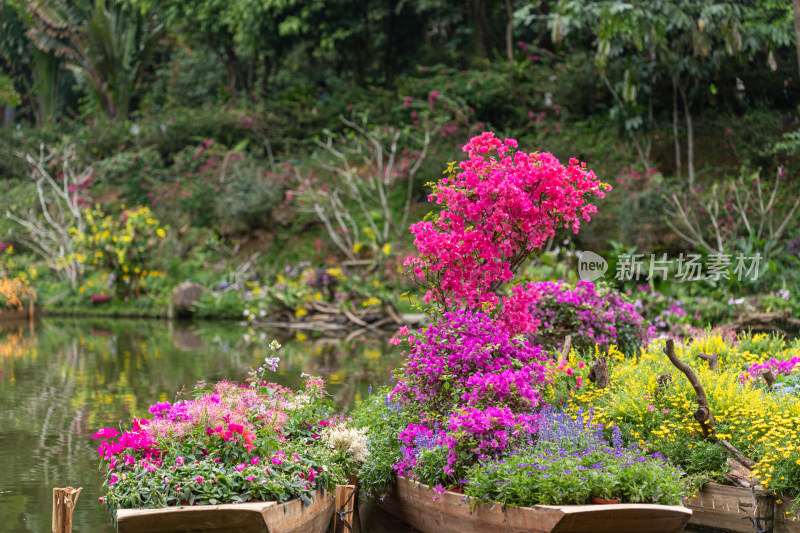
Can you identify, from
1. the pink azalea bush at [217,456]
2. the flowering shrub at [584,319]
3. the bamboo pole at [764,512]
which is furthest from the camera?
the flowering shrub at [584,319]

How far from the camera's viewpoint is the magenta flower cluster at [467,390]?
16.8 ft

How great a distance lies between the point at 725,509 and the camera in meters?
5.16

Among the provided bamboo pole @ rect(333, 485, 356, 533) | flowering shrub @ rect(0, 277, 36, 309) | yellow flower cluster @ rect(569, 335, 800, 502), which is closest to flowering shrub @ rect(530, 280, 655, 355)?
yellow flower cluster @ rect(569, 335, 800, 502)

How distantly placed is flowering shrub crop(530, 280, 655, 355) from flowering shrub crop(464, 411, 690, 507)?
2.98 metres

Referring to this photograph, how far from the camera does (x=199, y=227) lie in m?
22.8

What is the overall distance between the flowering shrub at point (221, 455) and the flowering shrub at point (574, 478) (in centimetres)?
103

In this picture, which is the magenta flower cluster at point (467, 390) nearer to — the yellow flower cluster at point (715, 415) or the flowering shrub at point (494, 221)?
the flowering shrub at point (494, 221)

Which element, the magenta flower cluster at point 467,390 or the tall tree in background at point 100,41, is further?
the tall tree in background at point 100,41

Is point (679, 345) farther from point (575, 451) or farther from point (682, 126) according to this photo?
point (682, 126)

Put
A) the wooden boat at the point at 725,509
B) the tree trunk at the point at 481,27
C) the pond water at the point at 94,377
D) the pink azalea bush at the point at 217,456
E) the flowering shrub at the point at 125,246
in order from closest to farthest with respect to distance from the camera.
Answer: the pink azalea bush at the point at 217,456, the wooden boat at the point at 725,509, the pond water at the point at 94,377, the flowering shrub at the point at 125,246, the tree trunk at the point at 481,27

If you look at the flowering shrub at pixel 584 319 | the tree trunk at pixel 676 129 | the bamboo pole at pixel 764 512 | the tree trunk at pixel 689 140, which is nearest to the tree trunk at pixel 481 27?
the tree trunk at pixel 676 129

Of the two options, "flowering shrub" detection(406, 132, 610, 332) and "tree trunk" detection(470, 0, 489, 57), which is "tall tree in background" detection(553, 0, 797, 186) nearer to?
"tree trunk" detection(470, 0, 489, 57)

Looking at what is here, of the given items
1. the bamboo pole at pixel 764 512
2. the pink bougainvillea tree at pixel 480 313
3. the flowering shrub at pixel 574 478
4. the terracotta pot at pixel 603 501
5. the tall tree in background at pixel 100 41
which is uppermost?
the tall tree in background at pixel 100 41

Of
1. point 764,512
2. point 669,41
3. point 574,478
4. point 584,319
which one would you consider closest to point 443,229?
point 584,319
